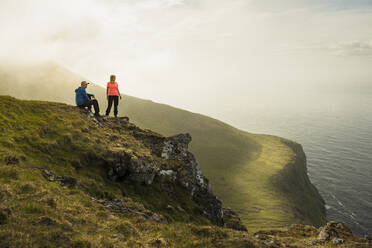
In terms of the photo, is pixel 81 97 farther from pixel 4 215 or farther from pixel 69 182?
pixel 4 215

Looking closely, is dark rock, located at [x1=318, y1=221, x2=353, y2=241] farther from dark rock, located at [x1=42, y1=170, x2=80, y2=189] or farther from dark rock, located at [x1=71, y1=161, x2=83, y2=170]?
dark rock, located at [x1=71, y1=161, x2=83, y2=170]

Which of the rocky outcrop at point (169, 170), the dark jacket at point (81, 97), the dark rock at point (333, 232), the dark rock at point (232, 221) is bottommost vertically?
the dark rock at point (232, 221)

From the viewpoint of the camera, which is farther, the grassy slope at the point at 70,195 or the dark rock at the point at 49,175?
the dark rock at the point at 49,175

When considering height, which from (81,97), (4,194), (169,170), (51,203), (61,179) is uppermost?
(81,97)

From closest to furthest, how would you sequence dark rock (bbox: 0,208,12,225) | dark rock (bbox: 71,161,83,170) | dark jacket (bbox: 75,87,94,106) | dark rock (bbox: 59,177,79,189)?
dark rock (bbox: 0,208,12,225) → dark rock (bbox: 59,177,79,189) → dark rock (bbox: 71,161,83,170) → dark jacket (bbox: 75,87,94,106)

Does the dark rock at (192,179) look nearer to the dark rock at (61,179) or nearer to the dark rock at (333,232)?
the dark rock at (333,232)

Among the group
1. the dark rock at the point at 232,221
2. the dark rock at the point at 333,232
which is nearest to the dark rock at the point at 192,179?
the dark rock at the point at 232,221

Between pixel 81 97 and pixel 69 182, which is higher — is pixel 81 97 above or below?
above

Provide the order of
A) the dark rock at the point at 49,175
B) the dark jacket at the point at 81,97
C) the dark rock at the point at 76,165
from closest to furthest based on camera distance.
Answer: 1. the dark rock at the point at 49,175
2. the dark rock at the point at 76,165
3. the dark jacket at the point at 81,97

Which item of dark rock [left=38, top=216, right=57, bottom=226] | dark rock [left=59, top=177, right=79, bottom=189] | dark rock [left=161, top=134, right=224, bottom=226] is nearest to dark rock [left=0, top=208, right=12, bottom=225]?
dark rock [left=38, top=216, right=57, bottom=226]

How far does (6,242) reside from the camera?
1063cm

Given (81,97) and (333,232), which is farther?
(81,97)

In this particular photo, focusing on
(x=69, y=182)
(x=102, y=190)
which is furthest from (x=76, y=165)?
(x=102, y=190)

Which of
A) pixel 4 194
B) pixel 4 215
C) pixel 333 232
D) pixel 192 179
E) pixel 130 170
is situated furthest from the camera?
pixel 192 179
